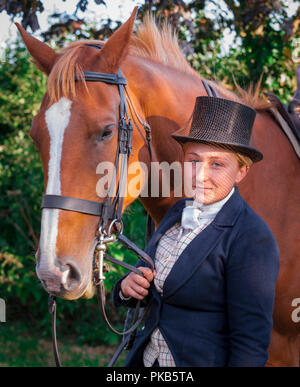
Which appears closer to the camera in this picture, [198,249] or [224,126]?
[198,249]

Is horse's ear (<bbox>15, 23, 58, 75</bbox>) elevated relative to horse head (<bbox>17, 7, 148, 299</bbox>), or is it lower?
elevated

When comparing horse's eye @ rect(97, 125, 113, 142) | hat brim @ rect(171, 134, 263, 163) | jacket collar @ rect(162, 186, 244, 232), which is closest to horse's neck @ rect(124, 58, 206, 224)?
horse's eye @ rect(97, 125, 113, 142)

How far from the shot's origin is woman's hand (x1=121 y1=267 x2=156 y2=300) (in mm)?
1794

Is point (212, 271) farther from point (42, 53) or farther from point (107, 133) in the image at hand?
point (42, 53)

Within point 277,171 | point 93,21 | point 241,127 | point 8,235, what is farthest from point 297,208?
point 8,235

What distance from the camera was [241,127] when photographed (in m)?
1.89

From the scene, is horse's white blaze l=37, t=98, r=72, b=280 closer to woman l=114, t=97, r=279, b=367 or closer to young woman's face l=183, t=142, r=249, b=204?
woman l=114, t=97, r=279, b=367

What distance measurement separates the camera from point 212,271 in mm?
1627

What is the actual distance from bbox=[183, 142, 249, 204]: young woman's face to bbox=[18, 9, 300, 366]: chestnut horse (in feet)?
1.49

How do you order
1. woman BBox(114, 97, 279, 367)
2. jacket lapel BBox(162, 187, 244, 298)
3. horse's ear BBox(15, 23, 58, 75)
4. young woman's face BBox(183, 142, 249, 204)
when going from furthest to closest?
1. horse's ear BBox(15, 23, 58, 75)
2. young woman's face BBox(183, 142, 249, 204)
3. jacket lapel BBox(162, 187, 244, 298)
4. woman BBox(114, 97, 279, 367)

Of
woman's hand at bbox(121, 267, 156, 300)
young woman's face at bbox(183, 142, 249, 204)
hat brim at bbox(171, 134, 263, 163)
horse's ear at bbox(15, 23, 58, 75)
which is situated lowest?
woman's hand at bbox(121, 267, 156, 300)

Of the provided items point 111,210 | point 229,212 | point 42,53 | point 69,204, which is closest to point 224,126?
point 229,212

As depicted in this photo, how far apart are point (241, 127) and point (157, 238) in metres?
0.63

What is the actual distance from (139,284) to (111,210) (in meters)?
0.42
